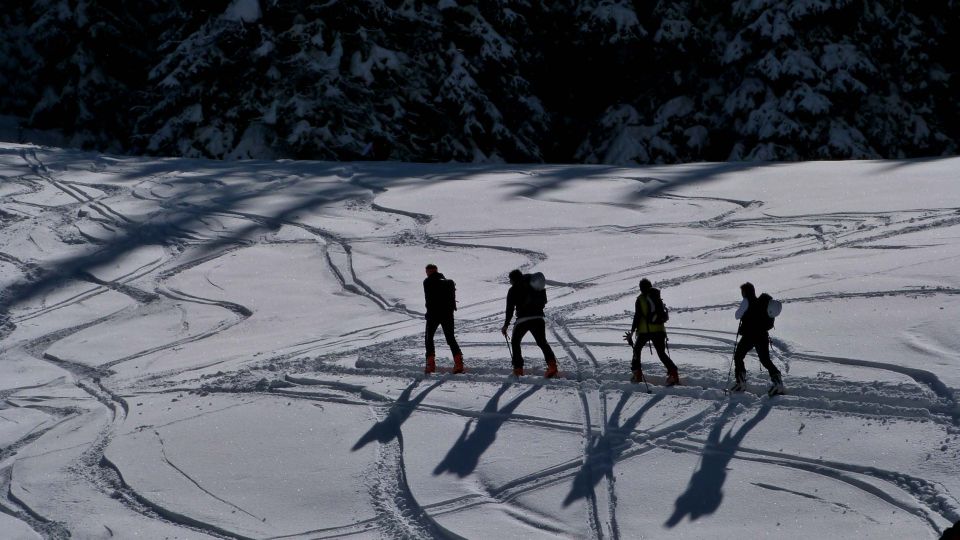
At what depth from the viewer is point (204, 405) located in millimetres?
11203

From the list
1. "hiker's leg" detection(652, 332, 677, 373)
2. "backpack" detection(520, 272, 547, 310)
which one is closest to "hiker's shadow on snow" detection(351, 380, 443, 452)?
"backpack" detection(520, 272, 547, 310)

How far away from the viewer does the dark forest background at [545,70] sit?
2798 cm

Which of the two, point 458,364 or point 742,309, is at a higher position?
point 742,309

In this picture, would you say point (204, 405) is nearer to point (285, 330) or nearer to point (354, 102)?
point (285, 330)

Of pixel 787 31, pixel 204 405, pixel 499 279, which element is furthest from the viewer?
pixel 787 31

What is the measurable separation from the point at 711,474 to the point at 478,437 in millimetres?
2140

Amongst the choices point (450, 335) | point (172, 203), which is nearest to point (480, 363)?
point (450, 335)

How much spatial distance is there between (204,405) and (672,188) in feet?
36.9

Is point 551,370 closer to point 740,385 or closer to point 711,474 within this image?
point 740,385

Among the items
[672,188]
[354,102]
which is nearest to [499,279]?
[672,188]

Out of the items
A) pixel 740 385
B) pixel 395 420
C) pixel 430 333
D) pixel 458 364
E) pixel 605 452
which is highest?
pixel 430 333

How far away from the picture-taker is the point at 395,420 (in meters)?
10.0

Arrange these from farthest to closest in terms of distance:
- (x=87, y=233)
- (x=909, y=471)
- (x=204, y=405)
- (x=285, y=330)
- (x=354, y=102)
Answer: (x=354, y=102)
(x=87, y=233)
(x=285, y=330)
(x=204, y=405)
(x=909, y=471)

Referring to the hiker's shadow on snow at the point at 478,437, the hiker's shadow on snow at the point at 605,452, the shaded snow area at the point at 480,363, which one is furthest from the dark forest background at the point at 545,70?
the hiker's shadow on snow at the point at 605,452
